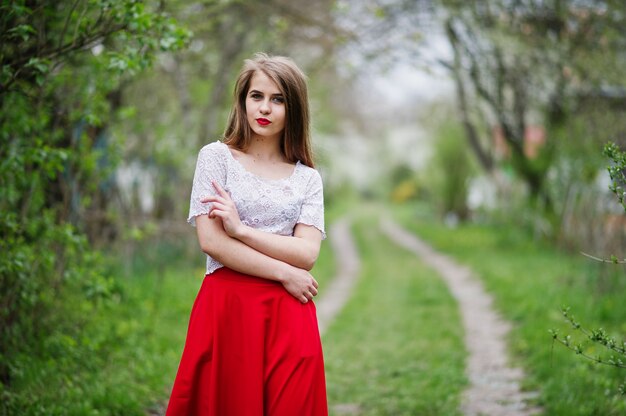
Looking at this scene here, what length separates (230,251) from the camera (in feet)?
8.94

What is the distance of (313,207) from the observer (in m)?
2.92

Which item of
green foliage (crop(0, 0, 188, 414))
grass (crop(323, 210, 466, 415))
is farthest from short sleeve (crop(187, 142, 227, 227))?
grass (crop(323, 210, 466, 415))

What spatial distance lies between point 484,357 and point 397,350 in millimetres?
871

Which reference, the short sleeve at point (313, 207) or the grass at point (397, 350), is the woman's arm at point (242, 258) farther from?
the grass at point (397, 350)

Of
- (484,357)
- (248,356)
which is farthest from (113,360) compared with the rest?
(484,357)

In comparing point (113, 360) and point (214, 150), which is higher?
point (214, 150)

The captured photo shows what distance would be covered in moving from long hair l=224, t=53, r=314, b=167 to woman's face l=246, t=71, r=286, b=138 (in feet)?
0.08

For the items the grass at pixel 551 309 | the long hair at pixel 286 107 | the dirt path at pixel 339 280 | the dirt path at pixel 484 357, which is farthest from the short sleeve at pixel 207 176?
the dirt path at pixel 339 280

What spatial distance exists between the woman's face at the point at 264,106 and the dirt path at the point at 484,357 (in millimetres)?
2855

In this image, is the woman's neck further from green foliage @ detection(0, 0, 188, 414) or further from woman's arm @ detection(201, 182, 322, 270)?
green foliage @ detection(0, 0, 188, 414)

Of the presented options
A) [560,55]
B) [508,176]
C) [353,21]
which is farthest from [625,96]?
[508,176]

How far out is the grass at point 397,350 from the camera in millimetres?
5133

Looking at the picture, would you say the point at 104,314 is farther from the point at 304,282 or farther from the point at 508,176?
the point at 508,176

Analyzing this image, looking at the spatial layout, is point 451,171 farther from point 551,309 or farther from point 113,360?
point 113,360
